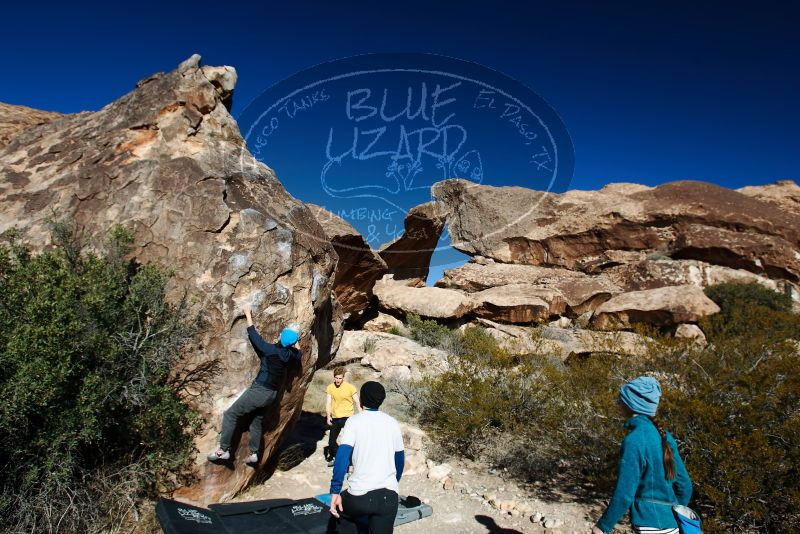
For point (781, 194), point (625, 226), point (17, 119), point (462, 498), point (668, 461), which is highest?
point (781, 194)

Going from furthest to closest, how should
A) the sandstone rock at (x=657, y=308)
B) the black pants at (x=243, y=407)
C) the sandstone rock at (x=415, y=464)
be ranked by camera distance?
the sandstone rock at (x=657, y=308), the sandstone rock at (x=415, y=464), the black pants at (x=243, y=407)

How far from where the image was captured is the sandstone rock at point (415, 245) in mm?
19328

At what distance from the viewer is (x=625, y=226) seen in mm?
22188

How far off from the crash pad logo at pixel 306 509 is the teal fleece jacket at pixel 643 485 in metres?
2.34

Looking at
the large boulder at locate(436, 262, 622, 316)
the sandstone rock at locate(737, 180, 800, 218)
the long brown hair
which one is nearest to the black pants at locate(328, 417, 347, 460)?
the long brown hair

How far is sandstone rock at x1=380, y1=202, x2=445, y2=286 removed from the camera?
63.4 ft

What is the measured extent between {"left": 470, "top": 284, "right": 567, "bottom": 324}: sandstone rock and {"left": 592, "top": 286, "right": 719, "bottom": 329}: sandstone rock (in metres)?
1.62

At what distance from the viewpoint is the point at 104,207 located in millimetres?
4797

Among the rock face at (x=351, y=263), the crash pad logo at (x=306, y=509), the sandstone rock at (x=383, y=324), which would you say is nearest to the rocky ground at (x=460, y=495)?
the crash pad logo at (x=306, y=509)

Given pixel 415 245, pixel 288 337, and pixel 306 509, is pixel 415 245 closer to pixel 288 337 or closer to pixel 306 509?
pixel 288 337

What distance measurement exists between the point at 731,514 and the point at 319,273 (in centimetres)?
435

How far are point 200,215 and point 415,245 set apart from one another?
1599 centimetres

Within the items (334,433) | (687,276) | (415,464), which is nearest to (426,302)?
(687,276)

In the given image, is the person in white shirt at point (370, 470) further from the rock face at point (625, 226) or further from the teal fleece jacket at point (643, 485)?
the rock face at point (625, 226)
